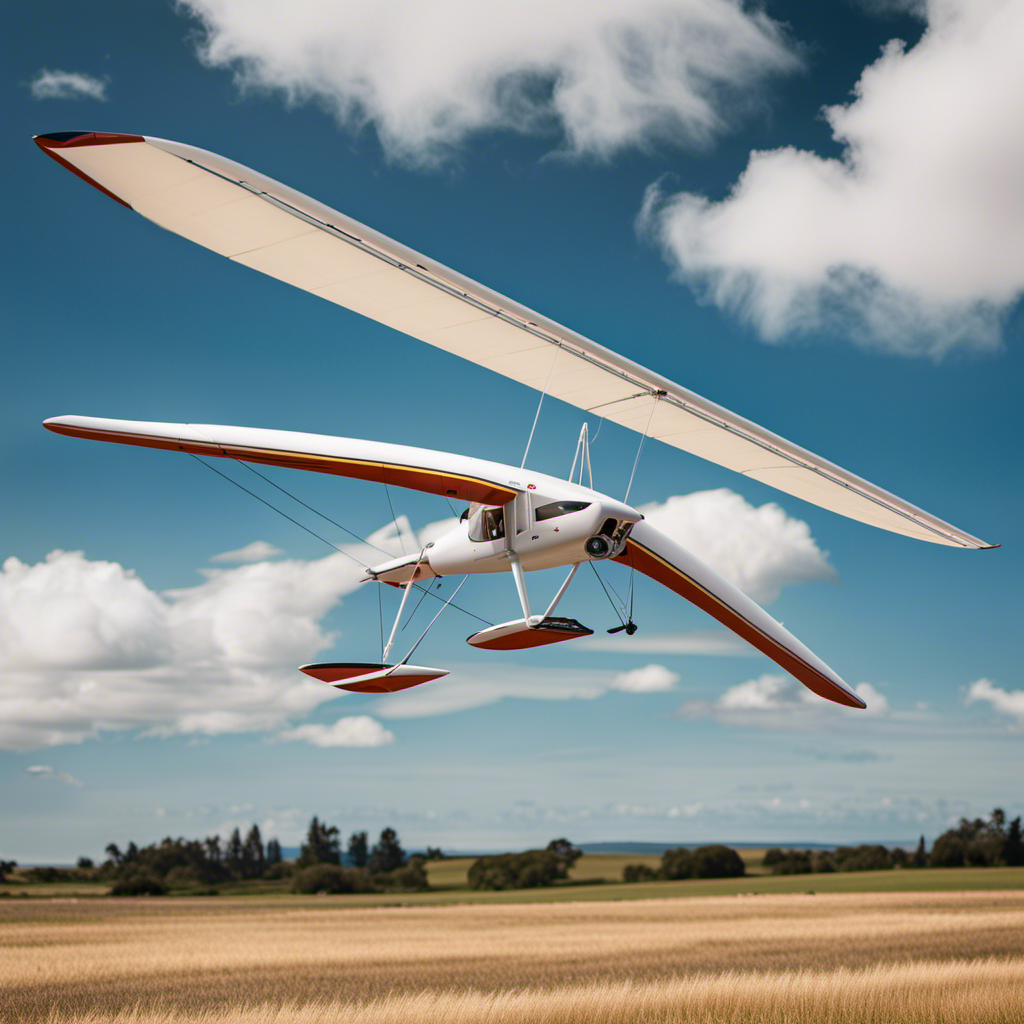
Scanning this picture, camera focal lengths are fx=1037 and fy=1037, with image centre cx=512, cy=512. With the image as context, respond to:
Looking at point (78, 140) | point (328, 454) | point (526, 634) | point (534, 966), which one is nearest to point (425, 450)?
point (328, 454)

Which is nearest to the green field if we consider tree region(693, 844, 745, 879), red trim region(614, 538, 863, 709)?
tree region(693, 844, 745, 879)

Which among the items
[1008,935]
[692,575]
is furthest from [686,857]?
[692,575]

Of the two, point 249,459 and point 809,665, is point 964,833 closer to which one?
point 809,665

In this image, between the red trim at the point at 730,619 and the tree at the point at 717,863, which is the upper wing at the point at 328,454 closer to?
the red trim at the point at 730,619

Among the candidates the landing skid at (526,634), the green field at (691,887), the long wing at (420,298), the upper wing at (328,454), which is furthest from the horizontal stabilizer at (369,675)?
the green field at (691,887)

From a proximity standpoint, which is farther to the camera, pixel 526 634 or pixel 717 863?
pixel 717 863

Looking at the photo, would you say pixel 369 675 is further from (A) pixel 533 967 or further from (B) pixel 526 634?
(A) pixel 533 967

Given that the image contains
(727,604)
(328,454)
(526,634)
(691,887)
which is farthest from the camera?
(691,887)
